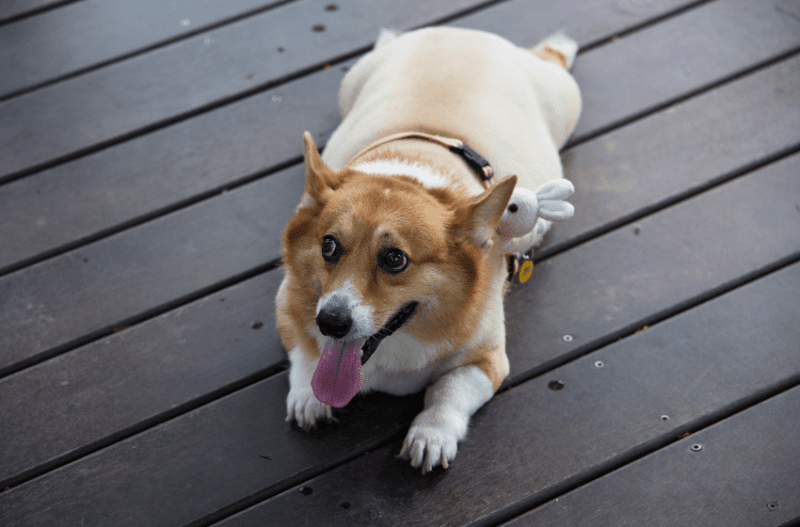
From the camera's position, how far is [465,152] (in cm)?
186

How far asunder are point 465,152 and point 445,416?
66cm

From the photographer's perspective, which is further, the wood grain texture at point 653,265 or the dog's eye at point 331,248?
the wood grain texture at point 653,265

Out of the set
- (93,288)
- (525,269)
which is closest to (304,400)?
(525,269)

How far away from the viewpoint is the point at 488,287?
1.76 meters

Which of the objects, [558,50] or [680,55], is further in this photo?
[680,55]

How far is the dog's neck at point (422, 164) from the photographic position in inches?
69.2

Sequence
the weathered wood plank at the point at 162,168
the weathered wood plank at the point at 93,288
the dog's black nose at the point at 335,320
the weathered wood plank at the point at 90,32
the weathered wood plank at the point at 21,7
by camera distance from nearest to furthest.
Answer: the dog's black nose at the point at 335,320, the weathered wood plank at the point at 93,288, the weathered wood plank at the point at 162,168, the weathered wood plank at the point at 90,32, the weathered wood plank at the point at 21,7

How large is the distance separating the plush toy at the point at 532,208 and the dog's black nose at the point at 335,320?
0.46 metres

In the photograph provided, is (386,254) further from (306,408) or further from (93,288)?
(93,288)

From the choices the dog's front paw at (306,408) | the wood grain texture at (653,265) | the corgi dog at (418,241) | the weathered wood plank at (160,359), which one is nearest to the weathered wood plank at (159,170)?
the weathered wood plank at (160,359)

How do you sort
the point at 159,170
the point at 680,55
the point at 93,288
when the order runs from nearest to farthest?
the point at 93,288 → the point at 159,170 → the point at 680,55

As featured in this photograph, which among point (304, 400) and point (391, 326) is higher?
point (391, 326)

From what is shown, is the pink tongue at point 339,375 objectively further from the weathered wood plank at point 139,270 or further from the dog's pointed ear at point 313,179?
the weathered wood plank at point 139,270

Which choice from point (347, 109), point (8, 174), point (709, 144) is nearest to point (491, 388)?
point (347, 109)
